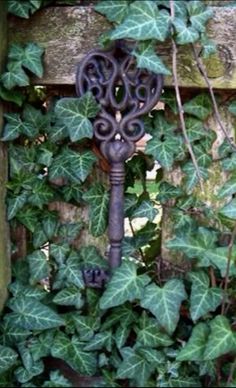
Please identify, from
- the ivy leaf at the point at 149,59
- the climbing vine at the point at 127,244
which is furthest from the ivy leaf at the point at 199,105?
the ivy leaf at the point at 149,59

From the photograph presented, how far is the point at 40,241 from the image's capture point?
176cm

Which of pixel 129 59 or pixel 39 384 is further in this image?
pixel 39 384

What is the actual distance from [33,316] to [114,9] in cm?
79

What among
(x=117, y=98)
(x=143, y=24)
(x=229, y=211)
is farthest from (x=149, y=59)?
(x=229, y=211)

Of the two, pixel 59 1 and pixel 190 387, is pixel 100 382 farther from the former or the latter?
pixel 59 1

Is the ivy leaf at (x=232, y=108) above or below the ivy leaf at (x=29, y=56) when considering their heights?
below

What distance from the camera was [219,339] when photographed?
154 cm

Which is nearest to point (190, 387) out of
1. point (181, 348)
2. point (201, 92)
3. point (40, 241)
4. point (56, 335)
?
point (181, 348)

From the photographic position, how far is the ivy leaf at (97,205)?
1.71 meters

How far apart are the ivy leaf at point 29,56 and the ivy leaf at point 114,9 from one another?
0.20m

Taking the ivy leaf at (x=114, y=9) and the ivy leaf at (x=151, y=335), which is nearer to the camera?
the ivy leaf at (x=114, y=9)

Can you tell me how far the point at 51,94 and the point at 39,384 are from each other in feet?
2.51

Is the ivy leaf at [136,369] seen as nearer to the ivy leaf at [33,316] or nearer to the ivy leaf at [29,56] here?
the ivy leaf at [33,316]

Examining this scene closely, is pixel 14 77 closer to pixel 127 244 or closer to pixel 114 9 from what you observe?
pixel 114 9
